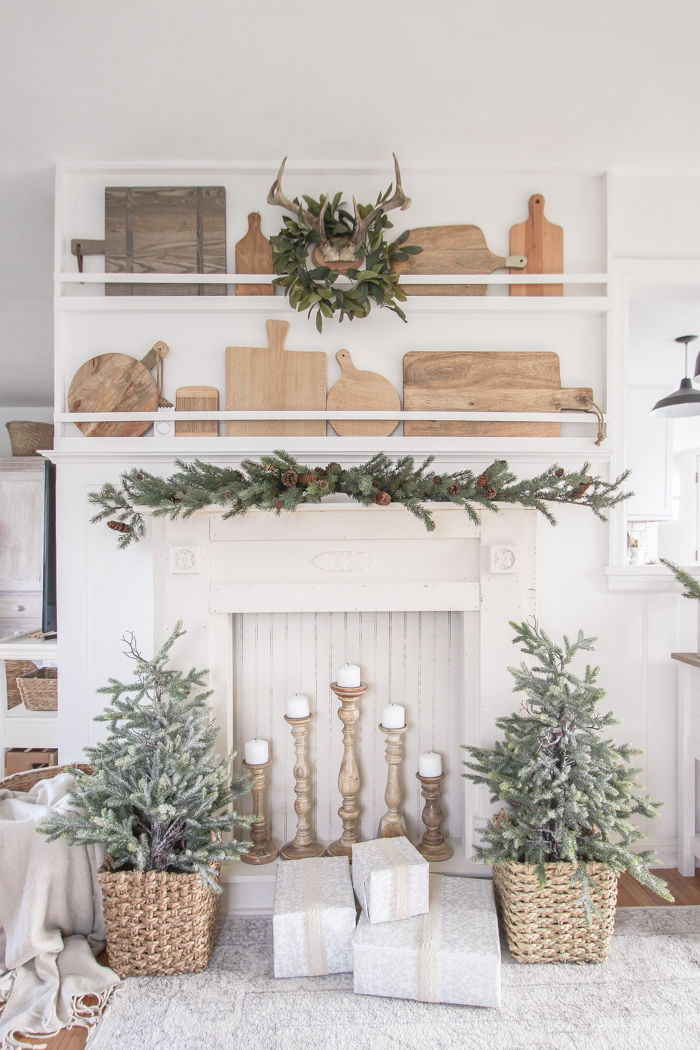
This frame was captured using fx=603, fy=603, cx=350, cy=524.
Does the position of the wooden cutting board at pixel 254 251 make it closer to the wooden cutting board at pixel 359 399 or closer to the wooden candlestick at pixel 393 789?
the wooden cutting board at pixel 359 399

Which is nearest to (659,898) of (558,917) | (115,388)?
(558,917)

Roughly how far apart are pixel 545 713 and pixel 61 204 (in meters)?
2.25

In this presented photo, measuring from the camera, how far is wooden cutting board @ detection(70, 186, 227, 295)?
2055mm

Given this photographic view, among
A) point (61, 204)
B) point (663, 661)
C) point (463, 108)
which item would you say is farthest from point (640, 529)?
point (61, 204)

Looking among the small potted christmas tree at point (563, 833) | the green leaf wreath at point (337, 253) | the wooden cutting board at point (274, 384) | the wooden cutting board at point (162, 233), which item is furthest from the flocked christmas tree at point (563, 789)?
the wooden cutting board at point (162, 233)

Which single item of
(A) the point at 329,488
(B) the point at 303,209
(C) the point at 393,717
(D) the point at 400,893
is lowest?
(D) the point at 400,893

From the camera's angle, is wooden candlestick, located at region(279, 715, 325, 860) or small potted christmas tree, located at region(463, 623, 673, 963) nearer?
small potted christmas tree, located at region(463, 623, 673, 963)

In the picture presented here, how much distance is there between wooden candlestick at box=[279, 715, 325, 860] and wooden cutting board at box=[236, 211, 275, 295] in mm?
1489

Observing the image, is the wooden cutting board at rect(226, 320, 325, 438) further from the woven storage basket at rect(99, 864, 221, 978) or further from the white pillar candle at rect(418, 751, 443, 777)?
the woven storage basket at rect(99, 864, 221, 978)

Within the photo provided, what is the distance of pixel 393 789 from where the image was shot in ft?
6.61

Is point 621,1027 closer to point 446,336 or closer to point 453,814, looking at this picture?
point 453,814

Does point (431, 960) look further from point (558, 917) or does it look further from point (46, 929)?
point (46, 929)

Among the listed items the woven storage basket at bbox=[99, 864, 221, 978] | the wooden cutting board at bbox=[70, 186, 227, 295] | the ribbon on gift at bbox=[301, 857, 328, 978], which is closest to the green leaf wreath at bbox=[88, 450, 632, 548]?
the wooden cutting board at bbox=[70, 186, 227, 295]

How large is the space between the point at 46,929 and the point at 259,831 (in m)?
0.64
